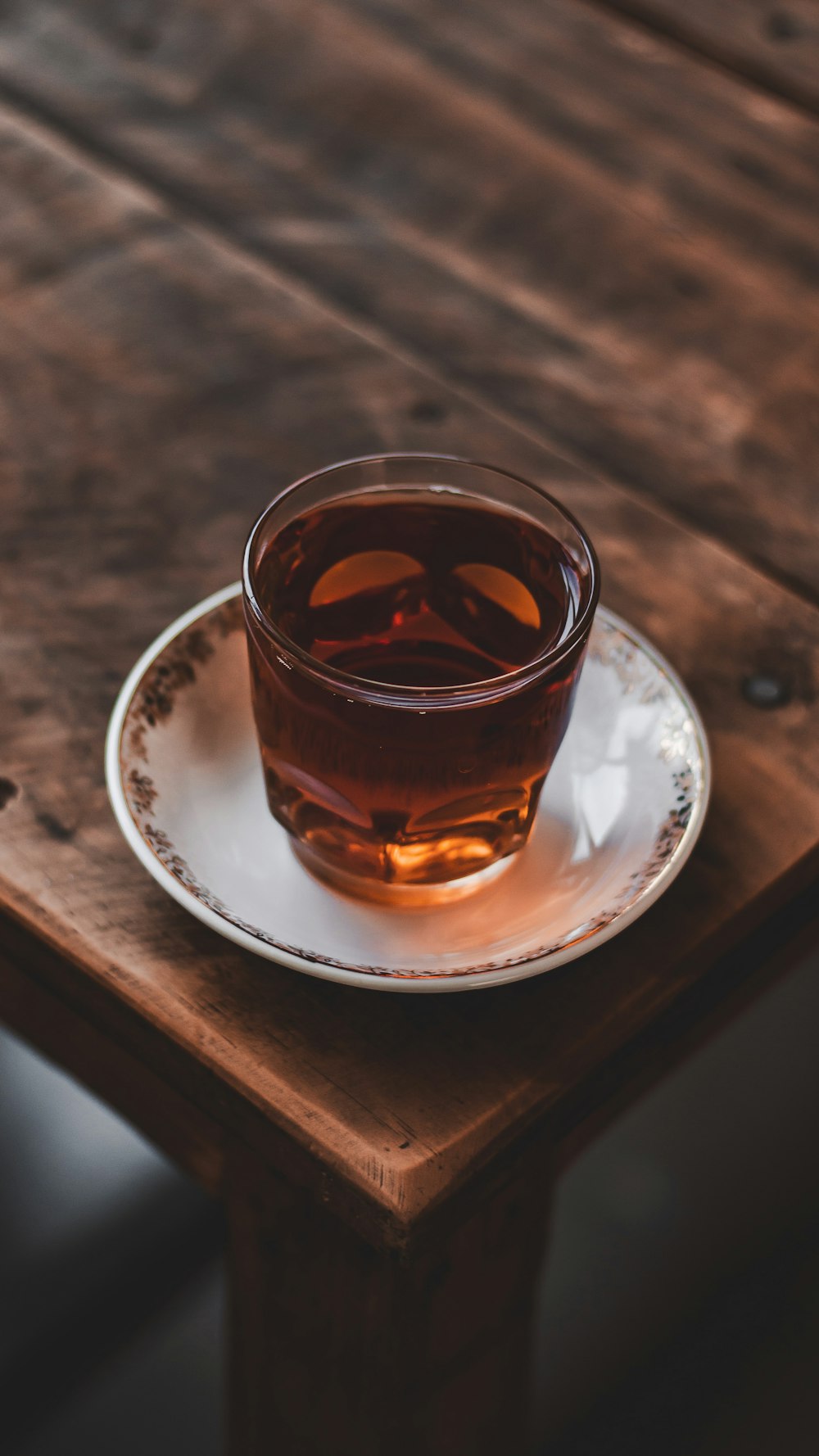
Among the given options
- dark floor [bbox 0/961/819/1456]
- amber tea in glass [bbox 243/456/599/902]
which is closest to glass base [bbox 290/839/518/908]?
amber tea in glass [bbox 243/456/599/902]

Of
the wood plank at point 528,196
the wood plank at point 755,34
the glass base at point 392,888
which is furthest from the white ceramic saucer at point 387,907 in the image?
the wood plank at point 755,34

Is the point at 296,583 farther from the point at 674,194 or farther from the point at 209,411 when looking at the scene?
the point at 674,194

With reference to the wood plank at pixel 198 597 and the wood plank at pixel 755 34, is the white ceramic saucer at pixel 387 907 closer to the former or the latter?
the wood plank at pixel 198 597

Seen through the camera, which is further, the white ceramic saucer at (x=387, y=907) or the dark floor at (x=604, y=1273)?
the dark floor at (x=604, y=1273)

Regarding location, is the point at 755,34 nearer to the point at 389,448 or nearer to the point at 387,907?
the point at 389,448

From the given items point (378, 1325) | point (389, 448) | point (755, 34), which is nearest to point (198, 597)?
point (389, 448)
